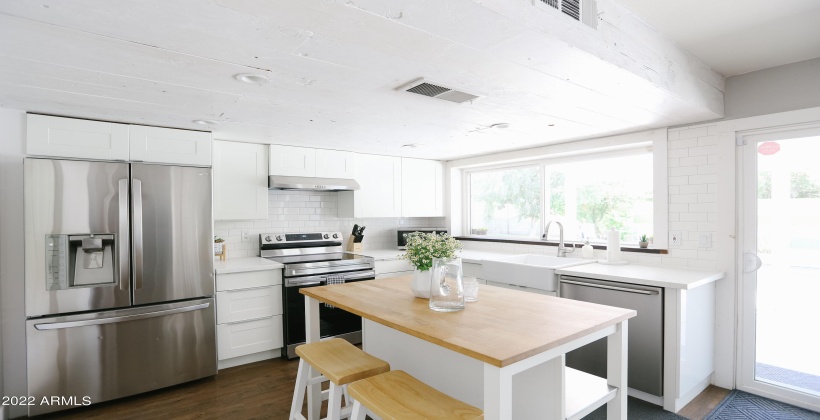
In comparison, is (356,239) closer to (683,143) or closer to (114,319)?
(114,319)

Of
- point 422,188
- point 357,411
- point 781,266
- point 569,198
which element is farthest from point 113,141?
point 781,266

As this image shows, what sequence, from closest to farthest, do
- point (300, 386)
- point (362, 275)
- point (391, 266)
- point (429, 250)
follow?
1. point (429, 250)
2. point (300, 386)
3. point (362, 275)
4. point (391, 266)

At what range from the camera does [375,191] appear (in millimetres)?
4938

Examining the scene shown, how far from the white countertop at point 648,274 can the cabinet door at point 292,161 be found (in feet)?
8.78

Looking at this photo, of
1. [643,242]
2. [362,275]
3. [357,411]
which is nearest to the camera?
[357,411]

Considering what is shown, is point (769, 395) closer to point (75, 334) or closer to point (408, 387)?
point (408, 387)

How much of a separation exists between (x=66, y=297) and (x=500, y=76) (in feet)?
10.6

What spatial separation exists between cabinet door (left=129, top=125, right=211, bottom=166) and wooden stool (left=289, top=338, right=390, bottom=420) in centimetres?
205

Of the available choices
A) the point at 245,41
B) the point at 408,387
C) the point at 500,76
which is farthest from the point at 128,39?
the point at 408,387

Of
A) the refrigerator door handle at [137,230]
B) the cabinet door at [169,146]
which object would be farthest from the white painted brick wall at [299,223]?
the refrigerator door handle at [137,230]

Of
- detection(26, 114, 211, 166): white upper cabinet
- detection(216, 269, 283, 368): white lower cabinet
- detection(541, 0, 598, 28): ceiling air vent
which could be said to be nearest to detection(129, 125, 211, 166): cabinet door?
detection(26, 114, 211, 166): white upper cabinet

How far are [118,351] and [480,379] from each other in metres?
2.74

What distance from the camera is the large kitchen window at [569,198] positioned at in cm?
392

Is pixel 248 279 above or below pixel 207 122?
below
